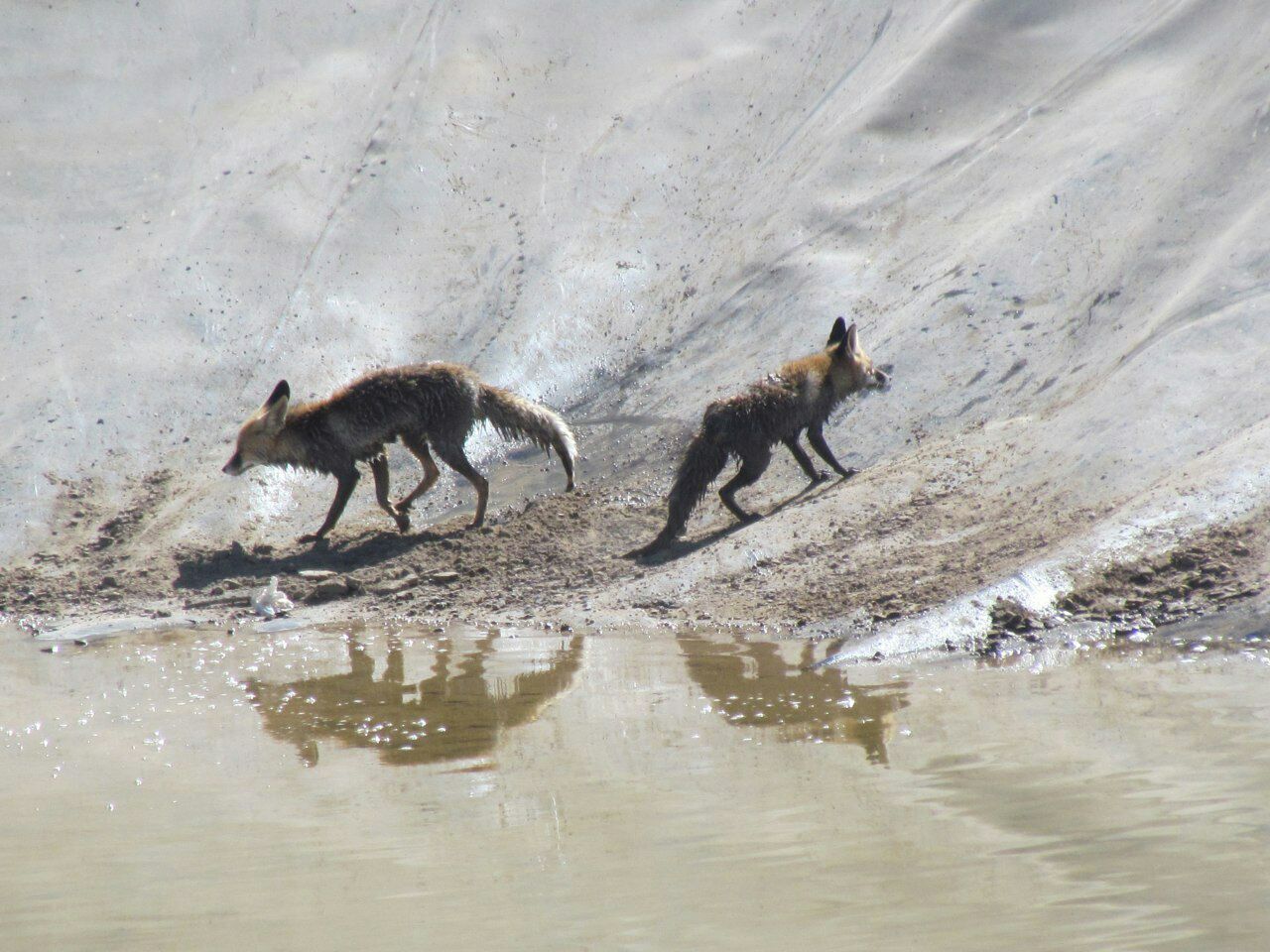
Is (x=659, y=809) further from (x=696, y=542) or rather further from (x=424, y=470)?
(x=424, y=470)

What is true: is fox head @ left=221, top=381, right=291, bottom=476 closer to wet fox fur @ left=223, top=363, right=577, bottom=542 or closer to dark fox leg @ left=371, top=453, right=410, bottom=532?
wet fox fur @ left=223, top=363, right=577, bottom=542

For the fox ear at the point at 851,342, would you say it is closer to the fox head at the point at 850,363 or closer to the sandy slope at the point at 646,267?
the fox head at the point at 850,363

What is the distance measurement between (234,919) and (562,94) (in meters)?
15.0

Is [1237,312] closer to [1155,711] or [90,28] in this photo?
[1155,711]

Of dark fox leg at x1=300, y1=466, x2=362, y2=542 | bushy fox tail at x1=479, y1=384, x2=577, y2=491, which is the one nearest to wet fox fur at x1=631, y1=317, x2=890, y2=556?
bushy fox tail at x1=479, y1=384, x2=577, y2=491

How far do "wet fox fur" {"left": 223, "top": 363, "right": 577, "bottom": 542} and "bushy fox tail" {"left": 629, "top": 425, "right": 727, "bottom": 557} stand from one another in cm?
172

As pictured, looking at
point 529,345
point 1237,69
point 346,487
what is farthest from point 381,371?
point 1237,69

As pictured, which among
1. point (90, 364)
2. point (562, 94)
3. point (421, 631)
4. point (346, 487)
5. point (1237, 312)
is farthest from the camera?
point (562, 94)

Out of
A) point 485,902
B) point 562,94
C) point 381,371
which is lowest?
point 485,902

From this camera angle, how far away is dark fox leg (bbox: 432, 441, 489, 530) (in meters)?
11.1

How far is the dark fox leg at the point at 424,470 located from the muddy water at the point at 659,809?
4586 mm

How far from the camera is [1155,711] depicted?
525cm

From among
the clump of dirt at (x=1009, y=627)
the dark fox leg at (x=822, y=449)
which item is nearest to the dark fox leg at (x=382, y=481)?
the dark fox leg at (x=822, y=449)

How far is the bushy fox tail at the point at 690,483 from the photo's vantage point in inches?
395
